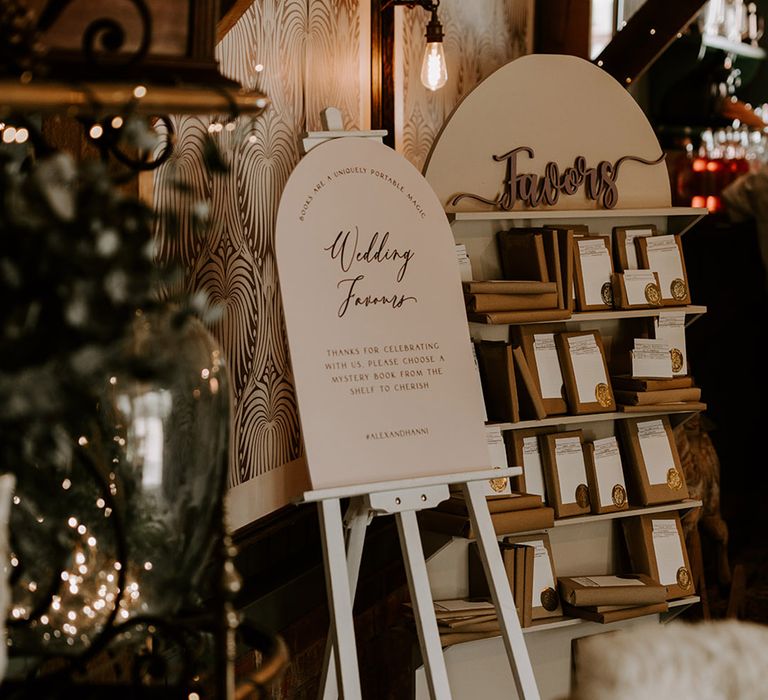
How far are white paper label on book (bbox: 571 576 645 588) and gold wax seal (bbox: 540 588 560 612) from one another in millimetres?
82

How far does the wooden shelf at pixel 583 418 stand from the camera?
2.89 meters

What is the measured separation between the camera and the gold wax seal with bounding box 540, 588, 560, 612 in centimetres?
299

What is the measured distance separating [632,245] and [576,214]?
257 millimetres

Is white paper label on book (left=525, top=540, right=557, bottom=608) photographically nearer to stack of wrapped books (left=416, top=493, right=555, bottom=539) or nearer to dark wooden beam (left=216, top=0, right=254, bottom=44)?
stack of wrapped books (left=416, top=493, right=555, bottom=539)

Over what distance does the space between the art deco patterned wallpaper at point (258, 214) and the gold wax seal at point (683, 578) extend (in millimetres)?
1257

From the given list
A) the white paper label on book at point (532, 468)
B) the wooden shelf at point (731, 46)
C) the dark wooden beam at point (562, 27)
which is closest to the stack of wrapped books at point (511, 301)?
the white paper label on book at point (532, 468)

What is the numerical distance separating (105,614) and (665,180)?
98.4 inches

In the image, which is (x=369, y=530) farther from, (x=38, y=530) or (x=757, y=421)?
(x=757, y=421)

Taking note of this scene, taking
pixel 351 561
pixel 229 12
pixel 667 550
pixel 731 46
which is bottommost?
pixel 667 550

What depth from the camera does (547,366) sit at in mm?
3025

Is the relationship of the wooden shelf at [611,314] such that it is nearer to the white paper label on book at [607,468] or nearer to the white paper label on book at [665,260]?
the white paper label on book at [665,260]

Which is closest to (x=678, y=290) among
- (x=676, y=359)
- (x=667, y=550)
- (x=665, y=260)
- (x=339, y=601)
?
(x=665, y=260)

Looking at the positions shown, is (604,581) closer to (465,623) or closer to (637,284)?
(465,623)

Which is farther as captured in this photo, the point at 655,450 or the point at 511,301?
the point at 655,450
